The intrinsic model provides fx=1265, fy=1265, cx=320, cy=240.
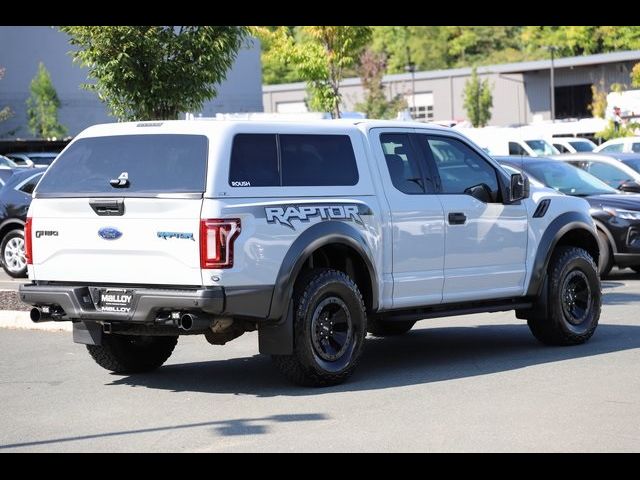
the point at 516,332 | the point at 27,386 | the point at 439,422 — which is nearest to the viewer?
the point at 439,422

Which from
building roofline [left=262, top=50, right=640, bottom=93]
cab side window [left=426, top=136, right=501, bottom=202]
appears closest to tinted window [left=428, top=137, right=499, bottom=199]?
cab side window [left=426, top=136, right=501, bottom=202]

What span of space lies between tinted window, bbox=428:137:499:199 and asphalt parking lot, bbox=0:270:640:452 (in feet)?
4.81

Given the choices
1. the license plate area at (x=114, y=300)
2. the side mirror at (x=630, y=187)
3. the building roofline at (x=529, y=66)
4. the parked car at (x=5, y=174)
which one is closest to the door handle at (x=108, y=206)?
the license plate area at (x=114, y=300)

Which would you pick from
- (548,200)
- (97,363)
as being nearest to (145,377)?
(97,363)

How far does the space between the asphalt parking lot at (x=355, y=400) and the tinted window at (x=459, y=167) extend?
4.81 feet

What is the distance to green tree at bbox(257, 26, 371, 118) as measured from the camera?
29500 millimetres

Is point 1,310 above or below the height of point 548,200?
below

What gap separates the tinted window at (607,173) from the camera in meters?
20.1

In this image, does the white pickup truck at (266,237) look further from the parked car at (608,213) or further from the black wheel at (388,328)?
the parked car at (608,213)

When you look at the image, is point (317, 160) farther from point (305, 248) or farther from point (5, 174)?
point (5, 174)
